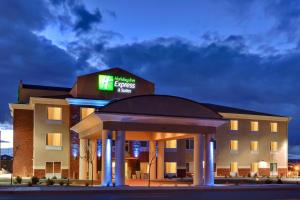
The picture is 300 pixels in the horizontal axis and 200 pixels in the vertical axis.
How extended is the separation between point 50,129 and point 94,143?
257 inches

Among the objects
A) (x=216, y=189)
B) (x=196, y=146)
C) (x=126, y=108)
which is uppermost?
(x=126, y=108)

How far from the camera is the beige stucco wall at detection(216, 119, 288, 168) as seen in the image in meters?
65.5

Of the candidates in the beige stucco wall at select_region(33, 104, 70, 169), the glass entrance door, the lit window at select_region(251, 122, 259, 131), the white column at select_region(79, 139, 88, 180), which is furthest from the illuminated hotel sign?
the glass entrance door

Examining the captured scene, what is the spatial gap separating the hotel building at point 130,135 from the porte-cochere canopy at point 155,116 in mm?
80

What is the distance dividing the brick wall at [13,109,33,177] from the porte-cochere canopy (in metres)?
16.3

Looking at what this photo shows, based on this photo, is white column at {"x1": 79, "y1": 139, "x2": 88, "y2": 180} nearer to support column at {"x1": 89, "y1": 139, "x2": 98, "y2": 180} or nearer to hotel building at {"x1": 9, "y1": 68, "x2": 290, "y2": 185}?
hotel building at {"x1": 9, "y1": 68, "x2": 290, "y2": 185}

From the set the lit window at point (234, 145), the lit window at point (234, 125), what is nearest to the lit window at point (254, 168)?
the lit window at point (234, 145)

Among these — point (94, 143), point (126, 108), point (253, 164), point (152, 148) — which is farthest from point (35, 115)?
point (253, 164)

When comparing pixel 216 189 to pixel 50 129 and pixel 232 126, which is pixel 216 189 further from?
pixel 232 126

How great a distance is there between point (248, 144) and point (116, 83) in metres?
22.6

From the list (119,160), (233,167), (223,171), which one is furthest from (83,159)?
(233,167)

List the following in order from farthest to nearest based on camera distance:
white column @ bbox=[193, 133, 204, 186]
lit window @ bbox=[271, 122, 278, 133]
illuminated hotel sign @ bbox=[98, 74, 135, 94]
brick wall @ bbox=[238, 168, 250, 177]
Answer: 1. lit window @ bbox=[271, 122, 278, 133]
2. brick wall @ bbox=[238, 168, 250, 177]
3. illuminated hotel sign @ bbox=[98, 74, 135, 94]
4. white column @ bbox=[193, 133, 204, 186]

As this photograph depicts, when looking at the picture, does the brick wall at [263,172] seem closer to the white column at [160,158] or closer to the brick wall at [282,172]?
the brick wall at [282,172]

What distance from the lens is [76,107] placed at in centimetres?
5434
